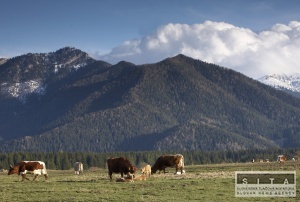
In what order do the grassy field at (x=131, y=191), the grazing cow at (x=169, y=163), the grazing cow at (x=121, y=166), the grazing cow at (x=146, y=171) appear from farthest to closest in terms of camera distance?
the grazing cow at (x=169, y=163)
the grazing cow at (x=146, y=171)
the grazing cow at (x=121, y=166)
the grassy field at (x=131, y=191)

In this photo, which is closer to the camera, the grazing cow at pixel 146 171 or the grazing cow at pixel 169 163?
the grazing cow at pixel 146 171

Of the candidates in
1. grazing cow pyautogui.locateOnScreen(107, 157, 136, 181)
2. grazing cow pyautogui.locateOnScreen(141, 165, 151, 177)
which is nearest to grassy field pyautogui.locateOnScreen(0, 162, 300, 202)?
grazing cow pyautogui.locateOnScreen(107, 157, 136, 181)

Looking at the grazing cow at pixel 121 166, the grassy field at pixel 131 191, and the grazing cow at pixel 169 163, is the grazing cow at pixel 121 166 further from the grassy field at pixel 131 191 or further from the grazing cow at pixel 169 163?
the grazing cow at pixel 169 163

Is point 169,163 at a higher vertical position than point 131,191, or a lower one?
higher

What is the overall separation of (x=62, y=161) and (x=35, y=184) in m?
130

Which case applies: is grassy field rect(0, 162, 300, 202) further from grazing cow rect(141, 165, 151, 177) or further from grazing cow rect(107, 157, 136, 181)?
grazing cow rect(141, 165, 151, 177)

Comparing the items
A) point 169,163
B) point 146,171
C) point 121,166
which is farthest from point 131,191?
point 169,163

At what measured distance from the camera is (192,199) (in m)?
35.6


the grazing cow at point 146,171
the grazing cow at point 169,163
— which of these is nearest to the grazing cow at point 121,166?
the grazing cow at point 146,171

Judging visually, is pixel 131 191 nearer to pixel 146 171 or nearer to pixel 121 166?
pixel 121 166

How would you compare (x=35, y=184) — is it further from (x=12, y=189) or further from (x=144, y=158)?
(x=144, y=158)

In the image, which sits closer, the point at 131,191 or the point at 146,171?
the point at 131,191

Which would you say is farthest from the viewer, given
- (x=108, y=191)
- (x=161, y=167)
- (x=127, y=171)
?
(x=161, y=167)

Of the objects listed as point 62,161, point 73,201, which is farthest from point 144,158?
point 73,201
